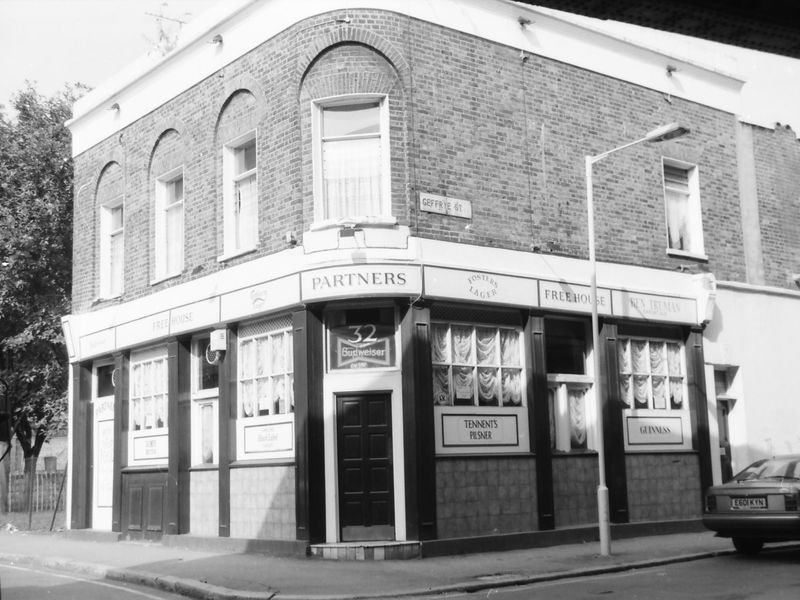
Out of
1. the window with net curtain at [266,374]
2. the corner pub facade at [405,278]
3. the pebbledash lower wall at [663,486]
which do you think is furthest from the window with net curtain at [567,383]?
the window with net curtain at [266,374]

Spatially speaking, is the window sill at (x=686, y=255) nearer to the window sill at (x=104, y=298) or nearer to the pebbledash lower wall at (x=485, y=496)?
the pebbledash lower wall at (x=485, y=496)

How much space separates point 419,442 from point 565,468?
3.33m

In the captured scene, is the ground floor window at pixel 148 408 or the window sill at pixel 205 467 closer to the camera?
the window sill at pixel 205 467

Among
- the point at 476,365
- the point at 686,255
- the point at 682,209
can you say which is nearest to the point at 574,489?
the point at 476,365

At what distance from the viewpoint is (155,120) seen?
803 inches

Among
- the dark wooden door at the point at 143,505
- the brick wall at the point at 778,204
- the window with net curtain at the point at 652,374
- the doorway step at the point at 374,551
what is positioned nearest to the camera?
the doorway step at the point at 374,551

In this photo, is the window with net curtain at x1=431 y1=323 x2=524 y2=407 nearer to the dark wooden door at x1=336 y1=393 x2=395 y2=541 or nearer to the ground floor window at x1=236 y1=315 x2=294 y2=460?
the dark wooden door at x1=336 y1=393 x2=395 y2=541

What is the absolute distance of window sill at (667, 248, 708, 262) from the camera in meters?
19.5

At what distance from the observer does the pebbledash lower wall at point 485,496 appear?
15469 mm

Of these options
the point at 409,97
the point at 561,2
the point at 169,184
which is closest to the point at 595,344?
the point at 409,97

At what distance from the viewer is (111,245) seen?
72.5 feet

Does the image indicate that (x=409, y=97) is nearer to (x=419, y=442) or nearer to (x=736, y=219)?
(x=419, y=442)

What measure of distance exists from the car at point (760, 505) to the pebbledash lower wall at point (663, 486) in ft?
11.9

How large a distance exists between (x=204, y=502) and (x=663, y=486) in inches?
326
